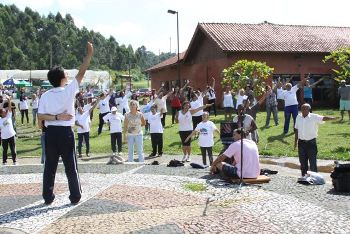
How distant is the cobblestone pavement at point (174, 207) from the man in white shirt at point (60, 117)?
0.66 m

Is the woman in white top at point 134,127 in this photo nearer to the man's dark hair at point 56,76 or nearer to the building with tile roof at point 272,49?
the man's dark hair at point 56,76

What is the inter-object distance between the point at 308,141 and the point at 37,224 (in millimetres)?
5936

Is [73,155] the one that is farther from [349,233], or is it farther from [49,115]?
[349,233]

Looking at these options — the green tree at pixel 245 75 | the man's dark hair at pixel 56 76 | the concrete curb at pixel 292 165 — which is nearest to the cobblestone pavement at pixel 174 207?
the man's dark hair at pixel 56 76

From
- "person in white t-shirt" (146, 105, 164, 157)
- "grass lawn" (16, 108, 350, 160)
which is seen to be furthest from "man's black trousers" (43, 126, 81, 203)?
"grass lawn" (16, 108, 350, 160)

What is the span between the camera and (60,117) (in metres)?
6.76

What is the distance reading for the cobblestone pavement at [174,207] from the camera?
6.27m

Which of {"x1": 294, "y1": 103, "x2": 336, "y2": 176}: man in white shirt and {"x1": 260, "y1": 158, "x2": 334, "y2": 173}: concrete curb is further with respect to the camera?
{"x1": 260, "y1": 158, "x2": 334, "y2": 173}: concrete curb

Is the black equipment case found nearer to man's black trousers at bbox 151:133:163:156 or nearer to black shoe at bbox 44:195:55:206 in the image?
black shoe at bbox 44:195:55:206

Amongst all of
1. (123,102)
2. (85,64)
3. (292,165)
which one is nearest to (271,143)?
(292,165)

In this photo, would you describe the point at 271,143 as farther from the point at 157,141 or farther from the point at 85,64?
the point at 85,64

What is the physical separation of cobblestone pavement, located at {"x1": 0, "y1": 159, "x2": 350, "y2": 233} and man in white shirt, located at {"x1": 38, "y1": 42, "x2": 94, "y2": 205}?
66 centimetres

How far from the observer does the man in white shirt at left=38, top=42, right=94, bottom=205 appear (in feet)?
22.3

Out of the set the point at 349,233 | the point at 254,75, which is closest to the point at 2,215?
the point at 349,233
